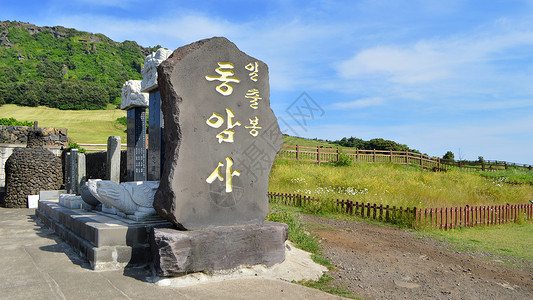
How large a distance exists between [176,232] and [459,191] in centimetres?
1175

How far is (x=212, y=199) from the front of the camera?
4203mm

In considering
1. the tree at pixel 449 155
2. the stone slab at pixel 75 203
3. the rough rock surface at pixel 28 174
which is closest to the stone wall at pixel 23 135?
the rough rock surface at pixel 28 174

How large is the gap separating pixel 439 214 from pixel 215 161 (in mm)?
6564

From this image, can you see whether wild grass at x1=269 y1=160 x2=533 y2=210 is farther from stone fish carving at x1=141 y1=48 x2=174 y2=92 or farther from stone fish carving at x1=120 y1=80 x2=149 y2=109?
stone fish carving at x1=141 y1=48 x2=174 y2=92

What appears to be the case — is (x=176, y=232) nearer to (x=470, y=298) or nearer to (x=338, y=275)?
(x=338, y=275)

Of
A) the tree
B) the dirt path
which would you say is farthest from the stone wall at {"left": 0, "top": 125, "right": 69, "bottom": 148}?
the tree

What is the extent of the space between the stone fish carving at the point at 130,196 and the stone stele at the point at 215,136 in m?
0.60

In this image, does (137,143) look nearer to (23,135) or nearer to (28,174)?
(28,174)

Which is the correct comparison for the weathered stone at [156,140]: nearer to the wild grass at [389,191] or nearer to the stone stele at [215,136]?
the stone stele at [215,136]

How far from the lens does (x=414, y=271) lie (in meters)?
5.02

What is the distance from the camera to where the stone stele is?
4.01 meters

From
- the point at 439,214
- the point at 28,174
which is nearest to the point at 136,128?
the point at 28,174

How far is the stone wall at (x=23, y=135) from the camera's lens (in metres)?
15.8

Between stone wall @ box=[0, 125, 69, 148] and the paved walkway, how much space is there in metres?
12.7
